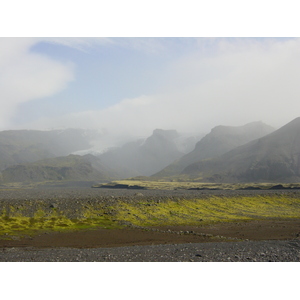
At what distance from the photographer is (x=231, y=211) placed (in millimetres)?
60750

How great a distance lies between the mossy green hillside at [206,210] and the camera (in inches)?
2003

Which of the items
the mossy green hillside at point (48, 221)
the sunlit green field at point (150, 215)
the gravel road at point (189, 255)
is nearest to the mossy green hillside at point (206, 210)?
the sunlit green field at point (150, 215)

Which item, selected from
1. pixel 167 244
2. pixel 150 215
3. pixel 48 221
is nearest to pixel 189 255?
pixel 167 244

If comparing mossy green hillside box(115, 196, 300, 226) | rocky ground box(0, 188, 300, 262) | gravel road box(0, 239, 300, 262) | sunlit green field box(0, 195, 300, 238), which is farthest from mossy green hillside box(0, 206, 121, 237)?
gravel road box(0, 239, 300, 262)

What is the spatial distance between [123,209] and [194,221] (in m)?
12.8

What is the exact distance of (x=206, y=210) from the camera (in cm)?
5991

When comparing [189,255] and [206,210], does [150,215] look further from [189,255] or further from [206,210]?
[189,255]

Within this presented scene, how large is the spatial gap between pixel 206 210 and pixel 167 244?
28920 mm

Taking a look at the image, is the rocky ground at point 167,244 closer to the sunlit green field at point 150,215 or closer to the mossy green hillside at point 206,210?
the sunlit green field at point 150,215

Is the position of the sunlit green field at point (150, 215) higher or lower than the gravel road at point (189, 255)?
lower

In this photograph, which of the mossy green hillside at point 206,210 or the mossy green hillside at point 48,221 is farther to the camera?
the mossy green hillside at point 206,210

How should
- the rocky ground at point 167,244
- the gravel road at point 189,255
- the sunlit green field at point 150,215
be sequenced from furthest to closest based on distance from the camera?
the sunlit green field at point 150,215
the rocky ground at point 167,244
the gravel road at point 189,255

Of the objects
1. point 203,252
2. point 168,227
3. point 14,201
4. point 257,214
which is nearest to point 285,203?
point 257,214

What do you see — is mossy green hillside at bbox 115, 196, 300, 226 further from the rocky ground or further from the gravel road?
the gravel road
